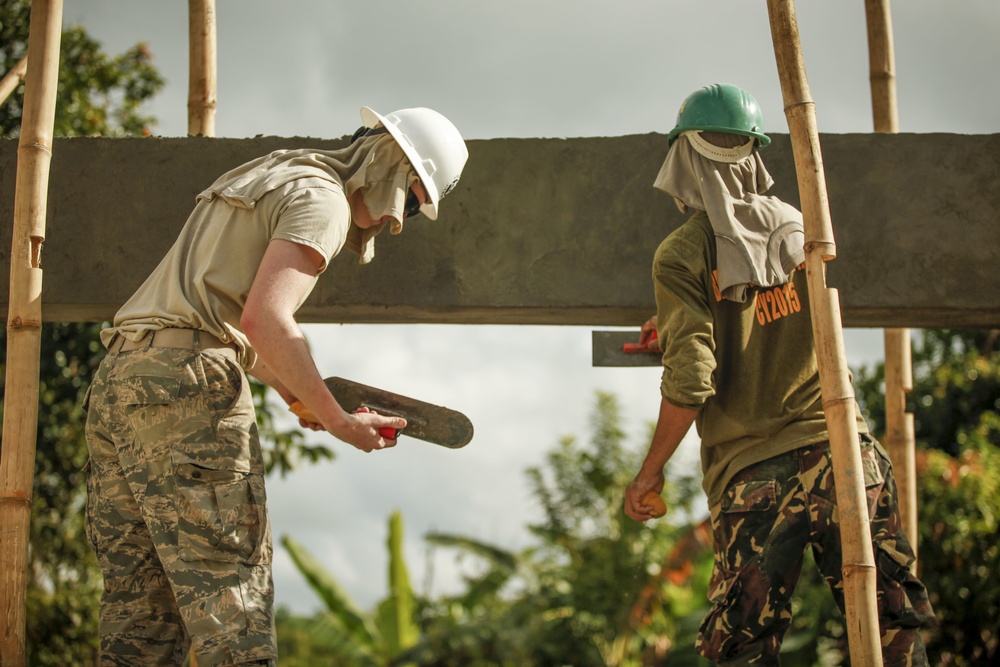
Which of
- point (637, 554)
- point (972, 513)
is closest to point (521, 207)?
point (972, 513)

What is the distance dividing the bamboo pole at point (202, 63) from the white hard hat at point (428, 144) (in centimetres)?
202

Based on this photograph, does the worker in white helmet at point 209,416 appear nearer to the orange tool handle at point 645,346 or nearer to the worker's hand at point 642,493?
the worker's hand at point 642,493

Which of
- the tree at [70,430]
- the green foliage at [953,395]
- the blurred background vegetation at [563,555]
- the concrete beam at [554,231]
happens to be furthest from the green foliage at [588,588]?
the concrete beam at [554,231]

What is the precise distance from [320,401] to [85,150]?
237 centimetres

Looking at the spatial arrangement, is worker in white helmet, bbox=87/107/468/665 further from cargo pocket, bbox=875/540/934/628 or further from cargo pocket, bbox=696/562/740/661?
cargo pocket, bbox=875/540/934/628

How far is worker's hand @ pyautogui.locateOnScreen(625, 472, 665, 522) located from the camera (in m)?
3.72

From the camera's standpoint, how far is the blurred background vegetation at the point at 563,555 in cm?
873

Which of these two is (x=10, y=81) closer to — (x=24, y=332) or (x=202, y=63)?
(x=202, y=63)

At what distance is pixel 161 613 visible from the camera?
3.09 metres

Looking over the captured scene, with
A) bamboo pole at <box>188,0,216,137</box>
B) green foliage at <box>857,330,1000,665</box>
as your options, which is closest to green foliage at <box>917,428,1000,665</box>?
green foliage at <box>857,330,1000,665</box>

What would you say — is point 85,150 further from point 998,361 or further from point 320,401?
point 998,361

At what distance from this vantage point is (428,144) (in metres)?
→ 3.37

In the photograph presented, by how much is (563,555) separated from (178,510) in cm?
1274

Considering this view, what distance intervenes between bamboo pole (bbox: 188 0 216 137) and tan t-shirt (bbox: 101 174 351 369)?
2270 mm
